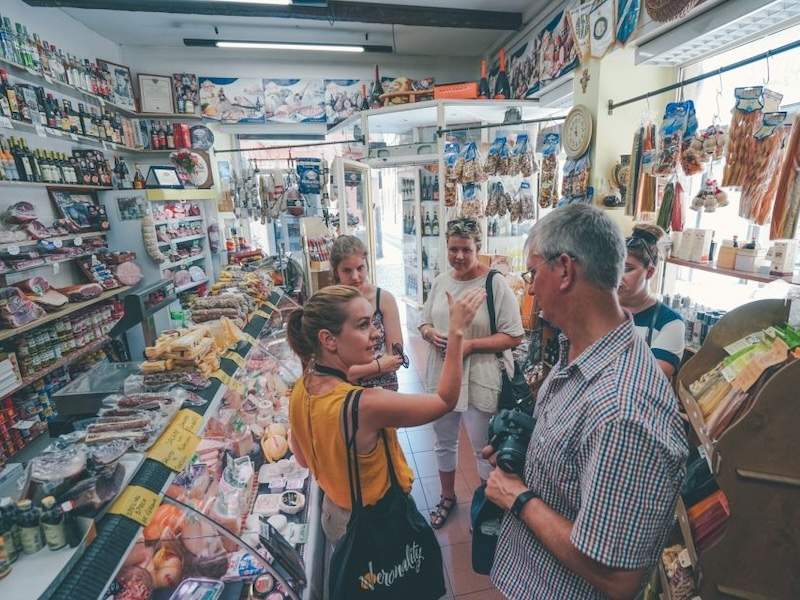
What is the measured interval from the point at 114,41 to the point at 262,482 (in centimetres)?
781

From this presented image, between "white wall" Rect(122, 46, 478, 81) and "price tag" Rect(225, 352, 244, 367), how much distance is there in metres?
6.98

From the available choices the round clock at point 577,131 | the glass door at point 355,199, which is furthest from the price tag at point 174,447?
the glass door at point 355,199

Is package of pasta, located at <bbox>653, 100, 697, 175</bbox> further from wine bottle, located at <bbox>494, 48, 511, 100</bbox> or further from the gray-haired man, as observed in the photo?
wine bottle, located at <bbox>494, 48, 511, 100</bbox>

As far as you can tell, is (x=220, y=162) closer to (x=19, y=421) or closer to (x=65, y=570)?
(x=19, y=421)

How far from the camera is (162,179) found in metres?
5.98

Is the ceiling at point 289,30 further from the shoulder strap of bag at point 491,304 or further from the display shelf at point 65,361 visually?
the shoulder strap of bag at point 491,304

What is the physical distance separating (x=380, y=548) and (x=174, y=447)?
768 millimetres

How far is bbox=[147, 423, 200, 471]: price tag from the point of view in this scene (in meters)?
1.28

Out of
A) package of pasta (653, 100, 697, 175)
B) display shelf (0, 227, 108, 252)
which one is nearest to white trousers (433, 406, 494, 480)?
package of pasta (653, 100, 697, 175)

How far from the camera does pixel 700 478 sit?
5.86 ft

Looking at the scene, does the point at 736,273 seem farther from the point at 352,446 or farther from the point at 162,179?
the point at 162,179

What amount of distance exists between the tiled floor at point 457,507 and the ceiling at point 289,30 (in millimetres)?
5802

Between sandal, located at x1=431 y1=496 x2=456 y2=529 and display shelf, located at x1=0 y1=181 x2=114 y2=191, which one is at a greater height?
display shelf, located at x1=0 y1=181 x2=114 y2=191

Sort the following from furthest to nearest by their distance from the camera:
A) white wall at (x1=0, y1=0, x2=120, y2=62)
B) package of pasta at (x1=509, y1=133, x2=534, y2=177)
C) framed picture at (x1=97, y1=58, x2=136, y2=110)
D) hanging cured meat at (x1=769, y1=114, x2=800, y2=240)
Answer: framed picture at (x1=97, y1=58, x2=136, y2=110) → white wall at (x1=0, y1=0, x2=120, y2=62) → package of pasta at (x1=509, y1=133, x2=534, y2=177) → hanging cured meat at (x1=769, y1=114, x2=800, y2=240)
